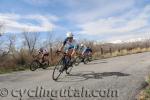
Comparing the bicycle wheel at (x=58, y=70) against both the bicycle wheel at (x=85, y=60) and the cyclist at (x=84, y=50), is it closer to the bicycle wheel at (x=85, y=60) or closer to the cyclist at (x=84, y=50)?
the bicycle wheel at (x=85, y=60)

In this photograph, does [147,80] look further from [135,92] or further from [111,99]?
[111,99]

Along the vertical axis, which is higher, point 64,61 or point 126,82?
point 64,61

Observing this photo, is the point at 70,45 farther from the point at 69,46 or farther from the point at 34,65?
the point at 34,65

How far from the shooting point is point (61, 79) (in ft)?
39.3

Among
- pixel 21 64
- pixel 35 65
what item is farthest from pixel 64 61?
pixel 21 64

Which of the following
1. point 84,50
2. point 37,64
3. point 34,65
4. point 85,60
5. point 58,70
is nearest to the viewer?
point 58,70

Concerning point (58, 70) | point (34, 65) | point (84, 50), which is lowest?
point (58, 70)

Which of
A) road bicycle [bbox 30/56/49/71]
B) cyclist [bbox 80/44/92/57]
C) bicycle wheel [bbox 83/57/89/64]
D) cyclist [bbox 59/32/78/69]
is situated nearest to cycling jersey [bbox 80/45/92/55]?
cyclist [bbox 80/44/92/57]

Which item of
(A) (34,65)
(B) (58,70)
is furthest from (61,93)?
(A) (34,65)

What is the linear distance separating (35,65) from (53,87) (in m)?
9.48

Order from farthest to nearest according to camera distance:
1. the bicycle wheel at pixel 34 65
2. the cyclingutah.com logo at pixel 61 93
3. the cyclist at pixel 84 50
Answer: the cyclist at pixel 84 50
the bicycle wheel at pixel 34 65
the cyclingutah.com logo at pixel 61 93

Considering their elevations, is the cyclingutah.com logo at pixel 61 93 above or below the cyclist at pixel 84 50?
below

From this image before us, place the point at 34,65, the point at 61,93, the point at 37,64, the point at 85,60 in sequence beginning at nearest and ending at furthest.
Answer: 1. the point at 61,93
2. the point at 34,65
3. the point at 37,64
4. the point at 85,60

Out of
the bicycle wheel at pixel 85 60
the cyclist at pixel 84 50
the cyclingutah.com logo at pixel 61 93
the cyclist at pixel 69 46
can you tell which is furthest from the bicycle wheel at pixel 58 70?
the cyclist at pixel 84 50
